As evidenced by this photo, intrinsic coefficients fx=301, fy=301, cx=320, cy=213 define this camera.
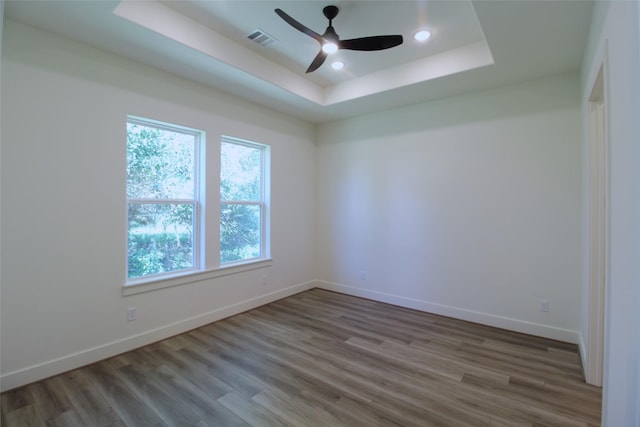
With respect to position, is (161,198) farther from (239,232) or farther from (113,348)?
(113,348)

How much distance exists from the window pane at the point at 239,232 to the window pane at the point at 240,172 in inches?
5.9

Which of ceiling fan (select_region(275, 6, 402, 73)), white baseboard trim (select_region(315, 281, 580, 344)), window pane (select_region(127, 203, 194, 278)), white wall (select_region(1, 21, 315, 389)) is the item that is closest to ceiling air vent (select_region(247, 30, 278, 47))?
ceiling fan (select_region(275, 6, 402, 73))

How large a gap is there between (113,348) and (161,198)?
1467mm

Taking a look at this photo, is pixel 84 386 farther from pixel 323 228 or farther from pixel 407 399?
pixel 323 228

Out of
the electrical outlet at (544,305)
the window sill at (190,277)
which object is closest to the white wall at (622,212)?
→ the electrical outlet at (544,305)

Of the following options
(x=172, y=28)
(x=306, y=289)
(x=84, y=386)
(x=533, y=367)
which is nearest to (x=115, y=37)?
(x=172, y=28)

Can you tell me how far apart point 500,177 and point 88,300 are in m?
4.26

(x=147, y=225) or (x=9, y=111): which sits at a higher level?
(x=9, y=111)

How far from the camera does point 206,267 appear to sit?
138 inches

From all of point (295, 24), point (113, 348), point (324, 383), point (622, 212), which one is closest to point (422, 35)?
point (295, 24)

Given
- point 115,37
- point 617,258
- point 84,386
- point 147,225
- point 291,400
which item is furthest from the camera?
point 147,225

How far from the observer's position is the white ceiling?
221 cm

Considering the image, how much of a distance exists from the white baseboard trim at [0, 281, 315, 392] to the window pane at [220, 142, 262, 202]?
141 cm

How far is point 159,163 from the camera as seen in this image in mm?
3178
